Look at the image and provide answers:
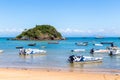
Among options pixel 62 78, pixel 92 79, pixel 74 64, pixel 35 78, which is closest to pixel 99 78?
pixel 92 79

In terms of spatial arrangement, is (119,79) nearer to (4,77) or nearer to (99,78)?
(99,78)

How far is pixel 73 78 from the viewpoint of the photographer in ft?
83.2

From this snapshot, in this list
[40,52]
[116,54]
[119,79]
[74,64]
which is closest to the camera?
[119,79]

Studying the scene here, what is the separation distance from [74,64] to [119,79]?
→ 53.2ft

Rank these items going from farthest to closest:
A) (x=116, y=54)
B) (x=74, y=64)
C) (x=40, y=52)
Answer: (x=40, y=52), (x=116, y=54), (x=74, y=64)

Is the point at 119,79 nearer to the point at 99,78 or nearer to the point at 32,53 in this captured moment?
the point at 99,78

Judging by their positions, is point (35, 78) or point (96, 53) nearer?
point (35, 78)

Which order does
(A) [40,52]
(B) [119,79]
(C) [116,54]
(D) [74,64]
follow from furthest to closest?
(A) [40,52] < (C) [116,54] < (D) [74,64] < (B) [119,79]

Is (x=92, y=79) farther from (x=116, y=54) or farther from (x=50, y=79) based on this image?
(x=116, y=54)

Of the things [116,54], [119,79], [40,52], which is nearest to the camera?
[119,79]

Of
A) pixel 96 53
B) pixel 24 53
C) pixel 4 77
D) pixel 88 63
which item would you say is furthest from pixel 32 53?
pixel 4 77

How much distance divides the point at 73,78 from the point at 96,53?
41.4 meters

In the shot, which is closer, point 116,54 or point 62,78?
point 62,78

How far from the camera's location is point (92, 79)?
82.1 feet
